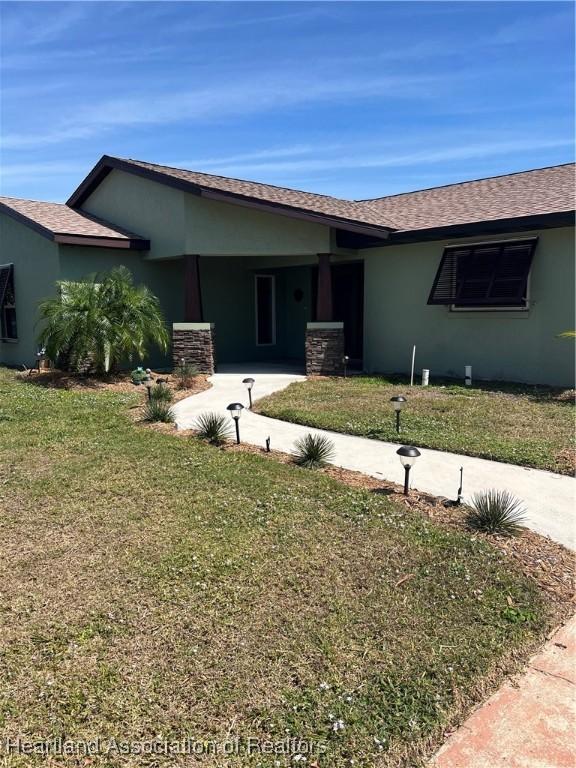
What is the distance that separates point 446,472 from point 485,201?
899 centimetres

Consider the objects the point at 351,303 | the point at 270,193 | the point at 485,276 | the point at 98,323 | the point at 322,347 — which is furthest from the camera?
the point at 351,303

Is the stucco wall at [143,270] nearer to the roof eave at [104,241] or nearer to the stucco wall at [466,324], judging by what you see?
the roof eave at [104,241]

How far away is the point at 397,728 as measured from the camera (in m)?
2.56

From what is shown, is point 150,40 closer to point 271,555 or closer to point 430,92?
point 430,92

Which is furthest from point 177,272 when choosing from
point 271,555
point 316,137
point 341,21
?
point 271,555

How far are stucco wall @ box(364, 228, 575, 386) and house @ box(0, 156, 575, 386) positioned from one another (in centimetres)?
3

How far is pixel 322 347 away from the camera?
41.8 ft

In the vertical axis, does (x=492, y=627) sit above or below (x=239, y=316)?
below

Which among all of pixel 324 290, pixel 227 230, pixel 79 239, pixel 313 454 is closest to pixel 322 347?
pixel 324 290

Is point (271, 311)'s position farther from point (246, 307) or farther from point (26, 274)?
point (26, 274)

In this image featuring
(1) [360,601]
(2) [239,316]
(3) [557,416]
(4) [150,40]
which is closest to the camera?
(1) [360,601]

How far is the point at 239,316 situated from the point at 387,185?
1182 cm

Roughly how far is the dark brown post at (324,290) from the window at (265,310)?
375cm

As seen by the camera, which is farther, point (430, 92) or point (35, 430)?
point (430, 92)
